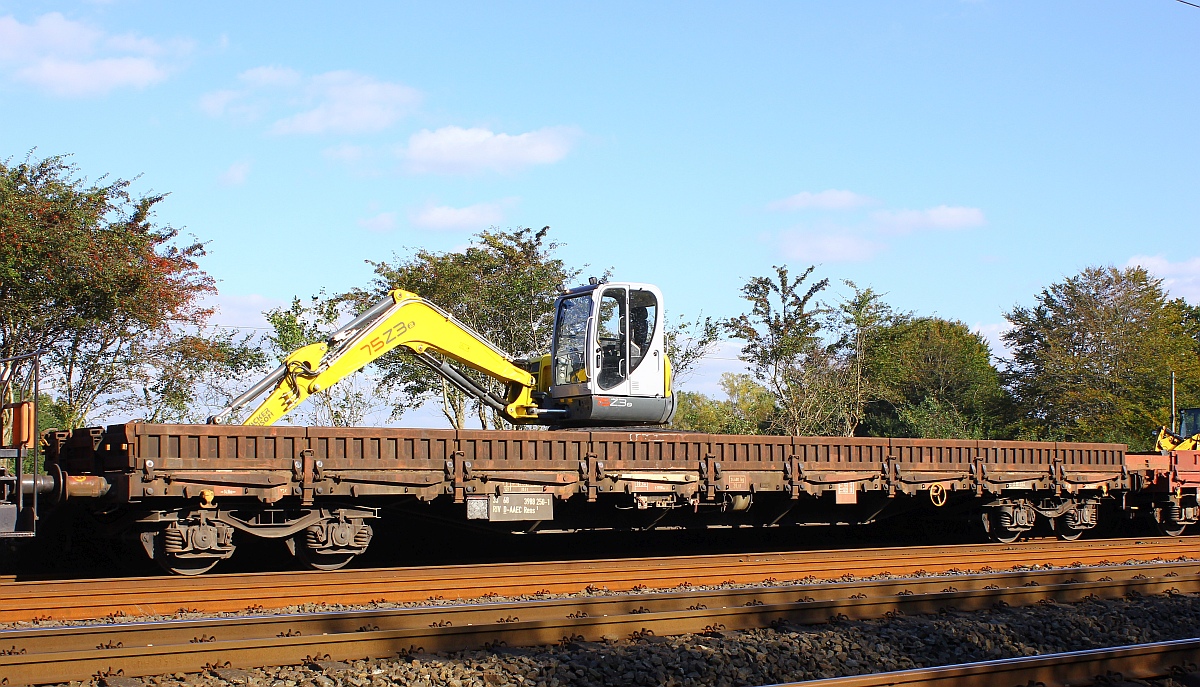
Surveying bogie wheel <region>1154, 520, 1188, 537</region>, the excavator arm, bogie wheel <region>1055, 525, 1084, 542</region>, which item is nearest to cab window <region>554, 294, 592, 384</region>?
the excavator arm

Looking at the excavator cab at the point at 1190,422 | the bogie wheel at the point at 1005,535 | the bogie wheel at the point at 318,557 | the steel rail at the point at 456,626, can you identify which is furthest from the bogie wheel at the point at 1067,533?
the bogie wheel at the point at 318,557

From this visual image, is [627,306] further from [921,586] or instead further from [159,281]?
[159,281]

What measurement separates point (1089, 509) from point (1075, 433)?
92.1 ft

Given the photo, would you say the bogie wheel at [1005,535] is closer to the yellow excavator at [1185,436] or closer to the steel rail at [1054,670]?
the yellow excavator at [1185,436]

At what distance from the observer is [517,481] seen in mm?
12852

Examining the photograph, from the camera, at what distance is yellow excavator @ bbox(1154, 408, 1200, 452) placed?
77.6 feet

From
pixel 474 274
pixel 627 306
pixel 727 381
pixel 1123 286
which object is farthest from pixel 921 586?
pixel 727 381

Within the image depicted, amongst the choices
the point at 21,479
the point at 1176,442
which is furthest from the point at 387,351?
the point at 1176,442

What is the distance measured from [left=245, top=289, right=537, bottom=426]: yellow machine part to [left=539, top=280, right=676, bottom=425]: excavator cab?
0.61 metres

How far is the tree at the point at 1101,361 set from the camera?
41.3m

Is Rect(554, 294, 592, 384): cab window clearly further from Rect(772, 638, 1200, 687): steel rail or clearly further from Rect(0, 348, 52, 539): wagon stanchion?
Rect(772, 638, 1200, 687): steel rail

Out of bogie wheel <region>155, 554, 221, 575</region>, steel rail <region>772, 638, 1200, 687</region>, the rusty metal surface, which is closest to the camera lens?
steel rail <region>772, 638, 1200, 687</region>

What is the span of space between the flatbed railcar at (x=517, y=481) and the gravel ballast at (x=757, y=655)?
15.4 ft

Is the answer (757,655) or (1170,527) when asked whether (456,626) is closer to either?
(757,655)
